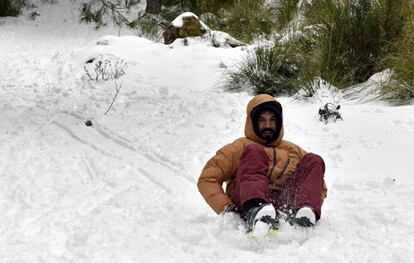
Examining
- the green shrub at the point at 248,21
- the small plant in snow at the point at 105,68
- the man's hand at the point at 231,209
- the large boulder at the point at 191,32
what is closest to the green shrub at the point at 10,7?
the large boulder at the point at 191,32

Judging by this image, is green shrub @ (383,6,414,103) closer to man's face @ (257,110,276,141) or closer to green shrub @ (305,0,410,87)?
green shrub @ (305,0,410,87)

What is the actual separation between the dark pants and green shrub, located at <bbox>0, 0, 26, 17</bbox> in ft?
38.9

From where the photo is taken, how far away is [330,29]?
6.50m

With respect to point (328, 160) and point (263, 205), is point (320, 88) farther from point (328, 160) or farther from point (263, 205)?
point (263, 205)

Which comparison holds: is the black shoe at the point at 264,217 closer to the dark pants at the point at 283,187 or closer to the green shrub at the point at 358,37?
the dark pants at the point at 283,187

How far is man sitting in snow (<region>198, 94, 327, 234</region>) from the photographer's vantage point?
2.95 metres

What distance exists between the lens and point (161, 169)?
4434 millimetres

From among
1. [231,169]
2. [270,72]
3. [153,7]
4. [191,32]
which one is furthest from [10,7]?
[231,169]

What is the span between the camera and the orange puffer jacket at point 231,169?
3.23 m

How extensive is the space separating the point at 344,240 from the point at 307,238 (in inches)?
7.5

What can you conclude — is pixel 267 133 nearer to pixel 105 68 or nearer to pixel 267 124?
pixel 267 124

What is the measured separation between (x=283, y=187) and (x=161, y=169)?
1.40 m

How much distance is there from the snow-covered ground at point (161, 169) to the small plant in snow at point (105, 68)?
134 mm

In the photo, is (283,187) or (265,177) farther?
(283,187)
